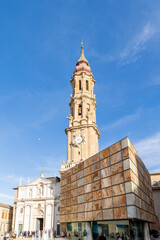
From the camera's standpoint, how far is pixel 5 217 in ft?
190

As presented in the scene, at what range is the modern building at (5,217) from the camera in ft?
182

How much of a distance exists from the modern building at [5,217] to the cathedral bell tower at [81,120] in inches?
899

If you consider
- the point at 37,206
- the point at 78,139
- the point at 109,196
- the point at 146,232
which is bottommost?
the point at 146,232

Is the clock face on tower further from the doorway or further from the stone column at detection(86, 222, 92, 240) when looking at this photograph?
the stone column at detection(86, 222, 92, 240)

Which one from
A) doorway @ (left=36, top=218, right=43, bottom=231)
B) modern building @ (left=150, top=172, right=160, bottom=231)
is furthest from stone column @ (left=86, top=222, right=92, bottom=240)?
doorway @ (left=36, top=218, right=43, bottom=231)

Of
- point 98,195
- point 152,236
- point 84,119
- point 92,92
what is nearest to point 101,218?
point 98,195

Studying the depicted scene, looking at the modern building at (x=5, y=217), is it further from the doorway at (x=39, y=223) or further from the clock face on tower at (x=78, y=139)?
the clock face on tower at (x=78, y=139)

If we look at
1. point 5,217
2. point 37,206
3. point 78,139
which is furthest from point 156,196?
point 5,217

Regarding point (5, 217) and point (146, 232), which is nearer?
point (146, 232)

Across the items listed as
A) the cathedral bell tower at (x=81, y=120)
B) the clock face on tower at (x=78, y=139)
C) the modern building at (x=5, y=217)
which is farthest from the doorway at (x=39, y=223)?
the clock face on tower at (x=78, y=139)

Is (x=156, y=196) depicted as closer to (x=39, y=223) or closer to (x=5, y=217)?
(x=39, y=223)

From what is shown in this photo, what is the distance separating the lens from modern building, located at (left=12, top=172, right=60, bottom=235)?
150ft

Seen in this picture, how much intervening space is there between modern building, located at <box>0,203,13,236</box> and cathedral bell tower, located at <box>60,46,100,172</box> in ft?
74.9

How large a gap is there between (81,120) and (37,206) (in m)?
20.2
